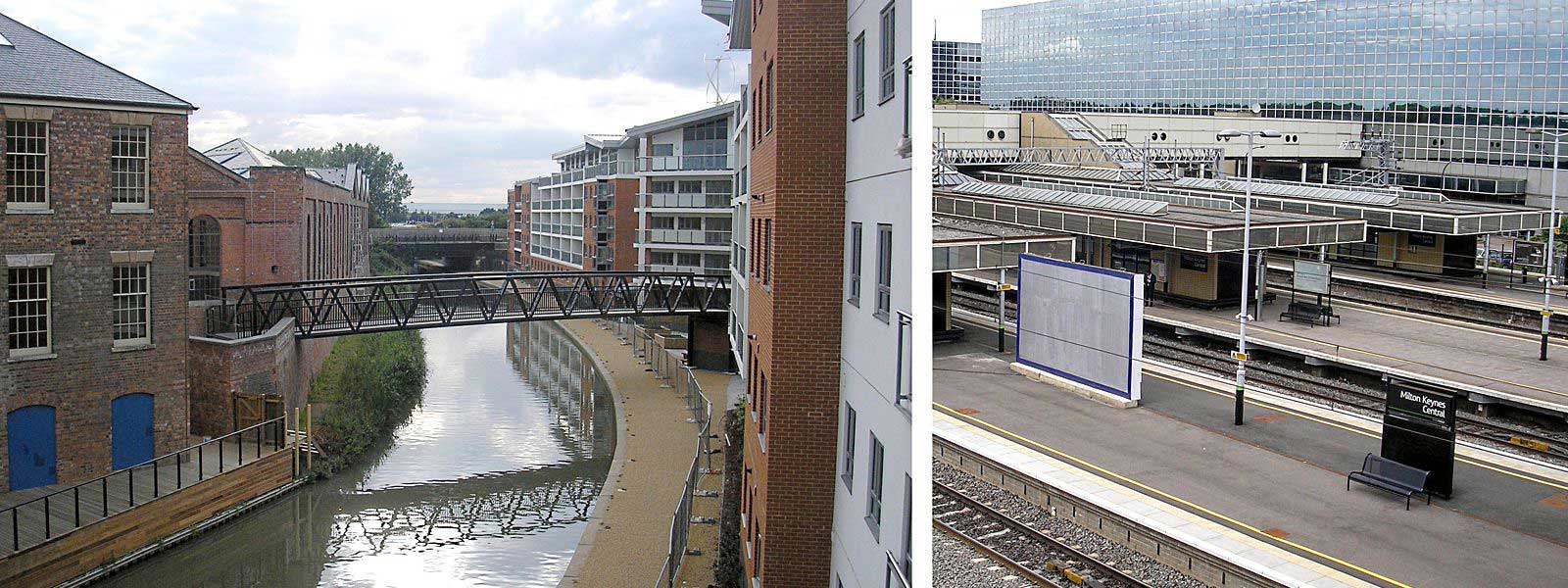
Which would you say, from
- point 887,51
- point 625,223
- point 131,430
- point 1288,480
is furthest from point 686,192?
point 887,51

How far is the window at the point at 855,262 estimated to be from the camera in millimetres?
9148

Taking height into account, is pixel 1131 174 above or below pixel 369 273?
above

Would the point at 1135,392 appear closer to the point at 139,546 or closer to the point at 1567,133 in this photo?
the point at 1567,133

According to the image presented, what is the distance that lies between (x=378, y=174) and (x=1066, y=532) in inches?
4172

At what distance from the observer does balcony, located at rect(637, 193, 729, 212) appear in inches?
1893

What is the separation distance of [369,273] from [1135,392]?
2508 inches

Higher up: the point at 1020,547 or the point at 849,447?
the point at 849,447

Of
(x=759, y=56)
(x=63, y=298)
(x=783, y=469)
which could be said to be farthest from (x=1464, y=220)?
(x=63, y=298)

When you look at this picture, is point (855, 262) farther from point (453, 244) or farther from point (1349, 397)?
point (453, 244)

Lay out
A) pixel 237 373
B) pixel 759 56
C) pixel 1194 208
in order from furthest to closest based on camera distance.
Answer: pixel 1194 208 → pixel 237 373 → pixel 759 56

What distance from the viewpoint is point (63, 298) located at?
818 inches

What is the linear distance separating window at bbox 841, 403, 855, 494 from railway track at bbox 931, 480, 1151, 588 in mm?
4534

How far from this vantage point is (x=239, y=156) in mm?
39375

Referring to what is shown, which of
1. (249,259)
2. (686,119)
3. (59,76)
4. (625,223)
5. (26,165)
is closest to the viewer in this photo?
(26,165)
